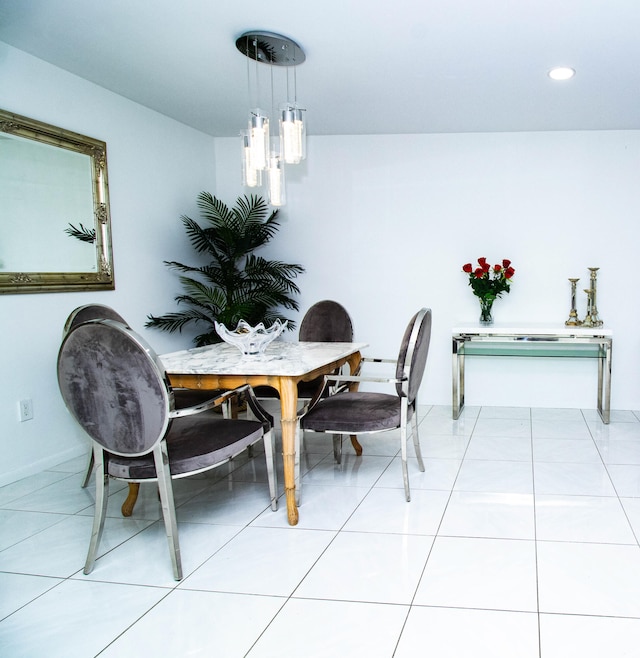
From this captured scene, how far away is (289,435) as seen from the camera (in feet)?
8.17

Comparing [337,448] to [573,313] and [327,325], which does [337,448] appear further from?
[573,313]

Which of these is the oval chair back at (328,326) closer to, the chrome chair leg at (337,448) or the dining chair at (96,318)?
the chrome chair leg at (337,448)

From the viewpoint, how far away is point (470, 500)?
269 centimetres

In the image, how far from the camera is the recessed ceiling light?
3.17 m

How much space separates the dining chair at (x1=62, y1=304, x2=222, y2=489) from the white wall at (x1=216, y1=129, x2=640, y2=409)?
6.53 feet

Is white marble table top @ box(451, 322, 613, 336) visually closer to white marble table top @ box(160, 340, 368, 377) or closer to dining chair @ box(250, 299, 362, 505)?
dining chair @ box(250, 299, 362, 505)

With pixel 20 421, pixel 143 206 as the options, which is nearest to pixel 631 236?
pixel 143 206

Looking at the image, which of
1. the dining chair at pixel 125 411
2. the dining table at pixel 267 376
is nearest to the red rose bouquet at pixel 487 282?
the dining table at pixel 267 376

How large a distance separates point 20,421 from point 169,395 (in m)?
1.65

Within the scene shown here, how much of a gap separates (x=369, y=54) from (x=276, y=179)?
81cm

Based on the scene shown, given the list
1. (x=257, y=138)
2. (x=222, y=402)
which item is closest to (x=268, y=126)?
(x=257, y=138)

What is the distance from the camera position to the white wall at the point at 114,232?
305cm

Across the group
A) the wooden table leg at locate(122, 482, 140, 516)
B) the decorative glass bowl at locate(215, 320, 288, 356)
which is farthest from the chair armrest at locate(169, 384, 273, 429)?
the wooden table leg at locate(122, 482, 140, 516)

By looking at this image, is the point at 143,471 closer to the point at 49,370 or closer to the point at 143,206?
the point at 49,370
